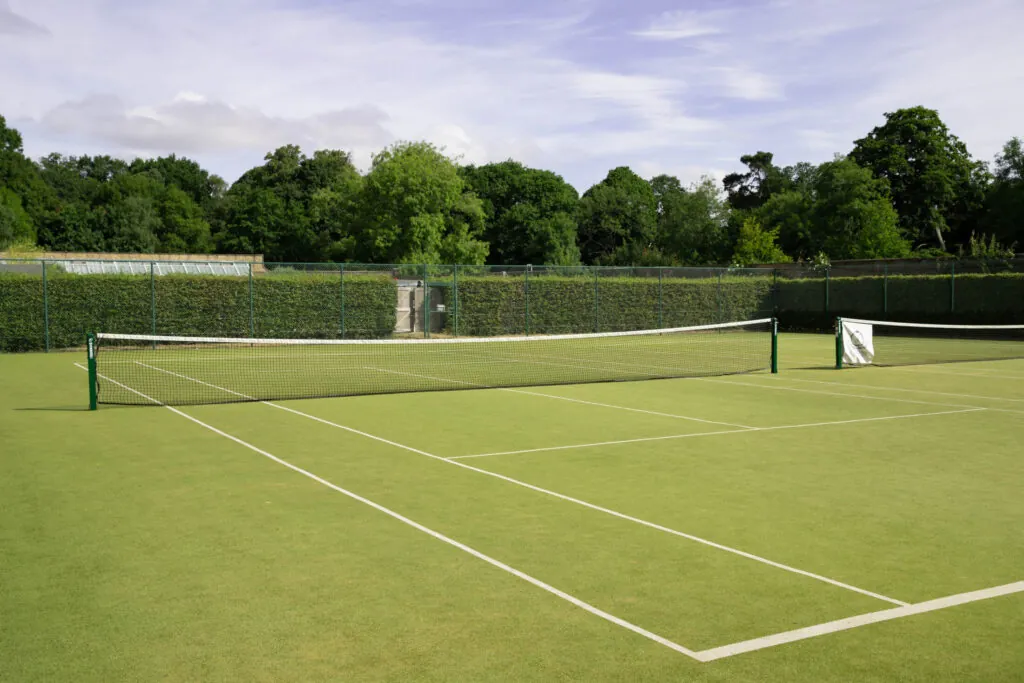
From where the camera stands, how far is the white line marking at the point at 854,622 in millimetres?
4309

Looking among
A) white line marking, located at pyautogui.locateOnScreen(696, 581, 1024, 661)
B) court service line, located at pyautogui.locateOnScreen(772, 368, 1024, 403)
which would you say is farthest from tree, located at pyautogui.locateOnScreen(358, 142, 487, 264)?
white line marking, located at pyautogui.locateOnScreen(696, 581, 1024, 661)

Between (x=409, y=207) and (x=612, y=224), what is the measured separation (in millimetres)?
24688

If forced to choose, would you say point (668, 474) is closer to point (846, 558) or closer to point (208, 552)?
point (846, 558)

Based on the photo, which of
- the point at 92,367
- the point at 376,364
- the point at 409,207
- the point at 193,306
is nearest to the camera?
the point at 92,367

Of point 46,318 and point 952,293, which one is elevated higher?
point 952,293

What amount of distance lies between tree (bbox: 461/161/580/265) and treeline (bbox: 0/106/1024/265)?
134mm

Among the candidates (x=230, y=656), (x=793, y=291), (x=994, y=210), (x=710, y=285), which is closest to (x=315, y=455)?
(x=230, y=656)

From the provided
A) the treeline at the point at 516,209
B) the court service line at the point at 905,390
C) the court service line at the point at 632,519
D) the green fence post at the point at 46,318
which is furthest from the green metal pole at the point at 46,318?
the treeline at the point at 516,209

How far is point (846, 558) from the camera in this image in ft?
19.1

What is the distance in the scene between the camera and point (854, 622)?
466cm

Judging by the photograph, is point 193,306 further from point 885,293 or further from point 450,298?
point 885,293

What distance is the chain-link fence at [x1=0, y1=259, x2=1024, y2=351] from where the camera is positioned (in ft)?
89.2

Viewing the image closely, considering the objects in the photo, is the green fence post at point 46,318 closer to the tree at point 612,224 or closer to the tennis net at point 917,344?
the tennis net at point 917,344

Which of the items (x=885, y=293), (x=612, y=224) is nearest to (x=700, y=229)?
(x=612, y=224)
